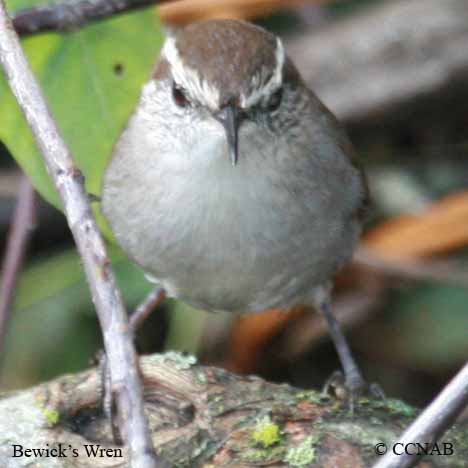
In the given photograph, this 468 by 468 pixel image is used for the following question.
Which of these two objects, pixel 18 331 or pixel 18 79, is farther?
pixel 18 331

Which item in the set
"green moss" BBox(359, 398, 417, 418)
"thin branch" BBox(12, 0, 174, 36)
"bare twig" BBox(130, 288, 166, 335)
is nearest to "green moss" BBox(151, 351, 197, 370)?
"green moss" BBox(359, 398, 417, 418)

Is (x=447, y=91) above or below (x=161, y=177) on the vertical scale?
above

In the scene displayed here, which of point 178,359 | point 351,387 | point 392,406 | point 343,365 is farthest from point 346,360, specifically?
point 178,359

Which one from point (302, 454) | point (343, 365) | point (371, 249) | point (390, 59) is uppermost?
point (390, 59)

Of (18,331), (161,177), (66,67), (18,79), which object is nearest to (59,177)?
(18,79)

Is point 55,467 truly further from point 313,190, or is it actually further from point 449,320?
point 449,320

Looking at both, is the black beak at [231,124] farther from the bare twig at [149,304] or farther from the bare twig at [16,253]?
the bare twig at [16,253]

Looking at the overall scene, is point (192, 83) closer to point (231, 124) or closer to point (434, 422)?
point (231, 124)
